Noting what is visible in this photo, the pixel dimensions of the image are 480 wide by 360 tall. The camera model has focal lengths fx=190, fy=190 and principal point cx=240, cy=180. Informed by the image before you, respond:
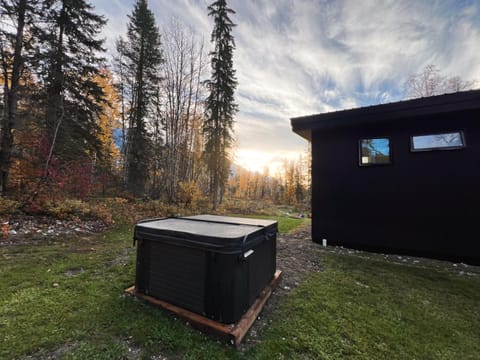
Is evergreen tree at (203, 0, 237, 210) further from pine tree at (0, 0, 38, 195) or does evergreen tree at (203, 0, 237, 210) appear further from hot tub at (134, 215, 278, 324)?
hot tub at (134, 215, 278, 324)

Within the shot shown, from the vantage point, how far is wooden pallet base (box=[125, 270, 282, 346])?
1537 mm

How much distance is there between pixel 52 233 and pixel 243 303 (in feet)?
17.2

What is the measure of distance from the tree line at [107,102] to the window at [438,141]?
8.33 meters

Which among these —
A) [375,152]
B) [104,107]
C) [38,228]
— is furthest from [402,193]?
[104,107]

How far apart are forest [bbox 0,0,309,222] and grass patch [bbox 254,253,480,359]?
21.7 ft

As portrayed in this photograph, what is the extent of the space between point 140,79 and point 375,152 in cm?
1188

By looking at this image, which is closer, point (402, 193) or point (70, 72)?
point (402, 193)

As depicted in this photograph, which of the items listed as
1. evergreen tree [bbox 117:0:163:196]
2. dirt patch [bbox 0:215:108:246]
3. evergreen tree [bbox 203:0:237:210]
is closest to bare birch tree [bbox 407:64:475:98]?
evergreen tree [bbox 203:0:237:210]

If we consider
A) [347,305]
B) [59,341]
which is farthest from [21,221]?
[347,305]

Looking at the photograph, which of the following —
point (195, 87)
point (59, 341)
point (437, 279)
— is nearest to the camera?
point (59, 341)

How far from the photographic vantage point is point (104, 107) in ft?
32.1

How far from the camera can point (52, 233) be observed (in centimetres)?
448

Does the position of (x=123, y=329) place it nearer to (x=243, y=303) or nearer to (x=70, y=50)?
(x=243, y=303)

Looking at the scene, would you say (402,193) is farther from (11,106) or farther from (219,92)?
(11,106)
